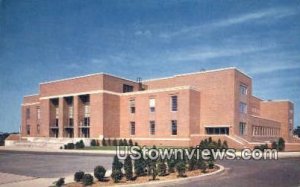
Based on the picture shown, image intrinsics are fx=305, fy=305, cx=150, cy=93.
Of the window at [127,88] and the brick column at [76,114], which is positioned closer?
the brick column at [76,114]

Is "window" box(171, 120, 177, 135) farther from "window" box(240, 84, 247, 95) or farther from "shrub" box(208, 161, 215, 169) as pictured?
"shrub" box(208, 161, 215, 169)

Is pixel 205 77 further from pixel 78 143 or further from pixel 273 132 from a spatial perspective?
pixel 273 132

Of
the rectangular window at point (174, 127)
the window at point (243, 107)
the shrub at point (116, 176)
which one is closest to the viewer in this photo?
the shrub at point (116, 176)

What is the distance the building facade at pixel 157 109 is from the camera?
38.5m

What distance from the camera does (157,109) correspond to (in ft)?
134

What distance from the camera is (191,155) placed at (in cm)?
1595

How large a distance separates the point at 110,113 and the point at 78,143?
6.98 m

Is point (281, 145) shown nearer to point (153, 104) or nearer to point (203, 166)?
point (153, 104)

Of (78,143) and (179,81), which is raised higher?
(179,81)

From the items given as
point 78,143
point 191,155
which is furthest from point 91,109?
point 191,155

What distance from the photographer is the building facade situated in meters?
38.5

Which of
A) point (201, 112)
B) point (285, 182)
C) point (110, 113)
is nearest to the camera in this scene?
point (285, 182)

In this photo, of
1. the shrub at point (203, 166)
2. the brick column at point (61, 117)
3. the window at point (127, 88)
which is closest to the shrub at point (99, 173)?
the shrub at point (203, 166)

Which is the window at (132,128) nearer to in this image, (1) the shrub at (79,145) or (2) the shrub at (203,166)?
(1) the shrub at (79,145)
